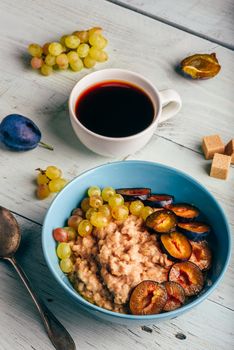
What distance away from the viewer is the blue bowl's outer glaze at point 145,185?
1042mm

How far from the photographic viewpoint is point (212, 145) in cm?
126

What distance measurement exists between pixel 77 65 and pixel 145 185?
1.21 feet

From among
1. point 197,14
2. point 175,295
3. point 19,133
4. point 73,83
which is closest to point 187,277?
point 175,295

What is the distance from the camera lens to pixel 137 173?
115 cm

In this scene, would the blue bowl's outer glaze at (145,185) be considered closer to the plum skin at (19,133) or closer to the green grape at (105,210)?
the green grape at (105,210)

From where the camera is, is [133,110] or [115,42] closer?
[133,110]

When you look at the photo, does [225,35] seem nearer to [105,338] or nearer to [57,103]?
[57,103]

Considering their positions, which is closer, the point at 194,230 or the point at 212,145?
the point at 194,230

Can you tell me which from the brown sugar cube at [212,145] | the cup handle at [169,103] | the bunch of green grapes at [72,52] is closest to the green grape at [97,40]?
the bunch of green grapes at [72,52]

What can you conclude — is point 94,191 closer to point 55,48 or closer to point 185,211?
point 185,211

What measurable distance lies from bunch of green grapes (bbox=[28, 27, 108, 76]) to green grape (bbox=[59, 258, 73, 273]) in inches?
19.8

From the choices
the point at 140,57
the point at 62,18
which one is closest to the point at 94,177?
the point at 140,57

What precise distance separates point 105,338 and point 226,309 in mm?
225

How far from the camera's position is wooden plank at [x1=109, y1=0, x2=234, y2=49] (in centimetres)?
148
